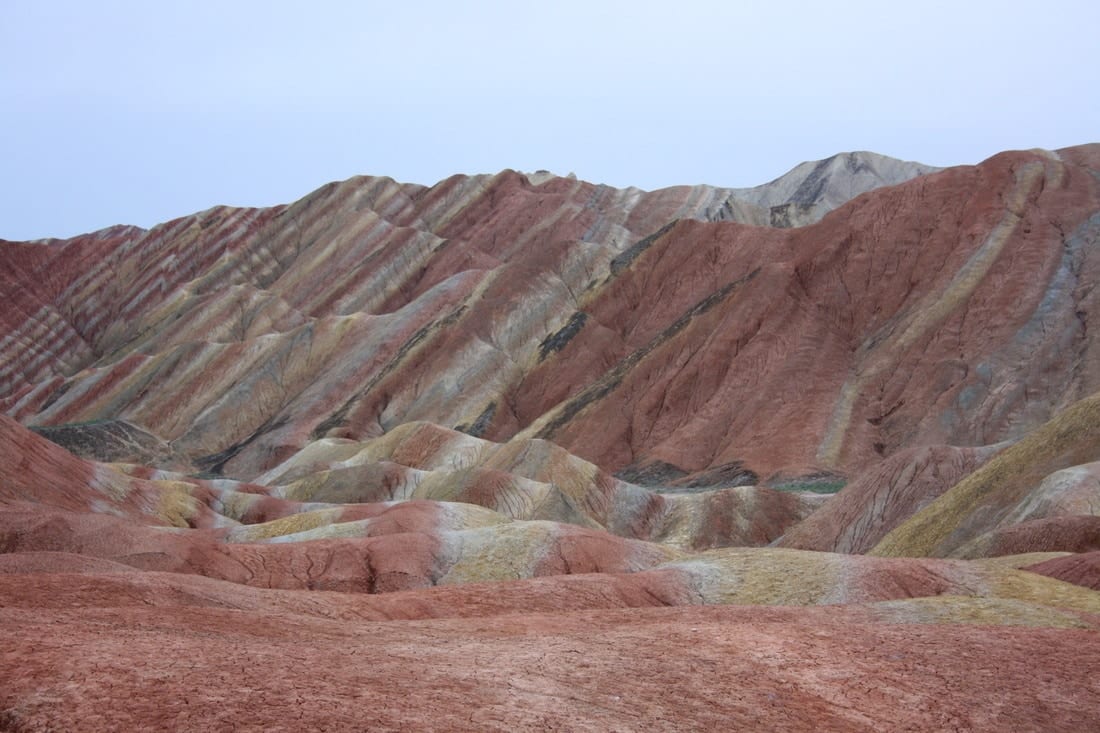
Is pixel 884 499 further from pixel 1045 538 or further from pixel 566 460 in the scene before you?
pixel 566 460

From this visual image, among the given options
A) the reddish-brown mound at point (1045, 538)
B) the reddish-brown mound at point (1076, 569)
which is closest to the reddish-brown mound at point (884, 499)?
the reddish-brown mound at point (1045, 538)

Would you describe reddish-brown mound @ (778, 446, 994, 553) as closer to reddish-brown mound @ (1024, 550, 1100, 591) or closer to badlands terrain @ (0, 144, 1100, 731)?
badlands terrain @ (0, 144, 1100, 731)

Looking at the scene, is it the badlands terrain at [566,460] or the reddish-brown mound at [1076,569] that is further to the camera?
the reddish-brown mound at [1076,569]

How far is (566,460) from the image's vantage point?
58.8 metres

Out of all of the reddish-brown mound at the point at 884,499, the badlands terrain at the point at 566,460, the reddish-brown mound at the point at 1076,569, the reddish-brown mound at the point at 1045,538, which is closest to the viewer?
the badlands terrain at the point at 566,460

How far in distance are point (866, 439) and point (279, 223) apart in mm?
91411

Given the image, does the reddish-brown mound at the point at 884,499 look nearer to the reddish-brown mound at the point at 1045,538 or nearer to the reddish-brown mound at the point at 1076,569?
the reddish-brown mound at the point at 1045,538

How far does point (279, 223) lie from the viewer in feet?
454

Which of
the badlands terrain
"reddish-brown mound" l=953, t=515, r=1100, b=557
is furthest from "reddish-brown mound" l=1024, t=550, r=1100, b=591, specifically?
"reddish-brown mound" l=953, t=515, r=1100, b=557

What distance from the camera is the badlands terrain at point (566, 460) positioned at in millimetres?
15828

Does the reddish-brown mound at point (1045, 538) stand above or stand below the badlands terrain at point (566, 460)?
below

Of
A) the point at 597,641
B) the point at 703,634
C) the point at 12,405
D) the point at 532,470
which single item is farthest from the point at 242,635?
the point at 12,405

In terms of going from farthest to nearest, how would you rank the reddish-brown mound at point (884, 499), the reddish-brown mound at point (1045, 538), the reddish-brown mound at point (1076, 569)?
the reddish-brown mound at point (884, 499) < the reddish-brown mound at point (1045, 538) < the reddish-brown mound at point (1076, 569)

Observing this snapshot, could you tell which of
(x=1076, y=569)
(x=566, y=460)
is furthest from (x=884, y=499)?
(x=566, y=460)
